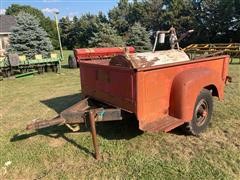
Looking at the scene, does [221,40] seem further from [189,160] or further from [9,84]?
[189,160]

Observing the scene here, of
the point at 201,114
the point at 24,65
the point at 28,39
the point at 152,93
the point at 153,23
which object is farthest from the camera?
the point at 153,23

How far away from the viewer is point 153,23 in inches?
1330

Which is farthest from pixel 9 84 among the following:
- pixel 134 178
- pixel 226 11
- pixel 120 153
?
pixel 226 11

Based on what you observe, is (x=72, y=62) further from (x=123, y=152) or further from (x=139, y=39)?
(x=139, y=39)

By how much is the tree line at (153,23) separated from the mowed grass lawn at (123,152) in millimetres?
18258

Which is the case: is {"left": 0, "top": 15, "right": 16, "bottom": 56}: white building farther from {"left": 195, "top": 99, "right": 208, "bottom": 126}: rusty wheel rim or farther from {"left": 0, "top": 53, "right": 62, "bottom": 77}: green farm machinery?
{"left": 195, "top": 99, "right": 208, "bottom": 126}: rusty wheel rim

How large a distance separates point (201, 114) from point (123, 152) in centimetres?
146

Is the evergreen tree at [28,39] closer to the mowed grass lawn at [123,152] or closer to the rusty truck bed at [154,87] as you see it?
the mowed grass lawn at [123,152]

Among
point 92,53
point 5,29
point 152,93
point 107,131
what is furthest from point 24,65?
point 5,29

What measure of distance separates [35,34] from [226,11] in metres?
18.6

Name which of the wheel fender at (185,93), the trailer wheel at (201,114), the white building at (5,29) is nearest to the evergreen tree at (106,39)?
the white building at (5,29)

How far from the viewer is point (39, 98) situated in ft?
23.8

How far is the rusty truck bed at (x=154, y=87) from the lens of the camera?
345 centimetres

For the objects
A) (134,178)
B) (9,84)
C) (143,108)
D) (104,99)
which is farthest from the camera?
(9,84)
